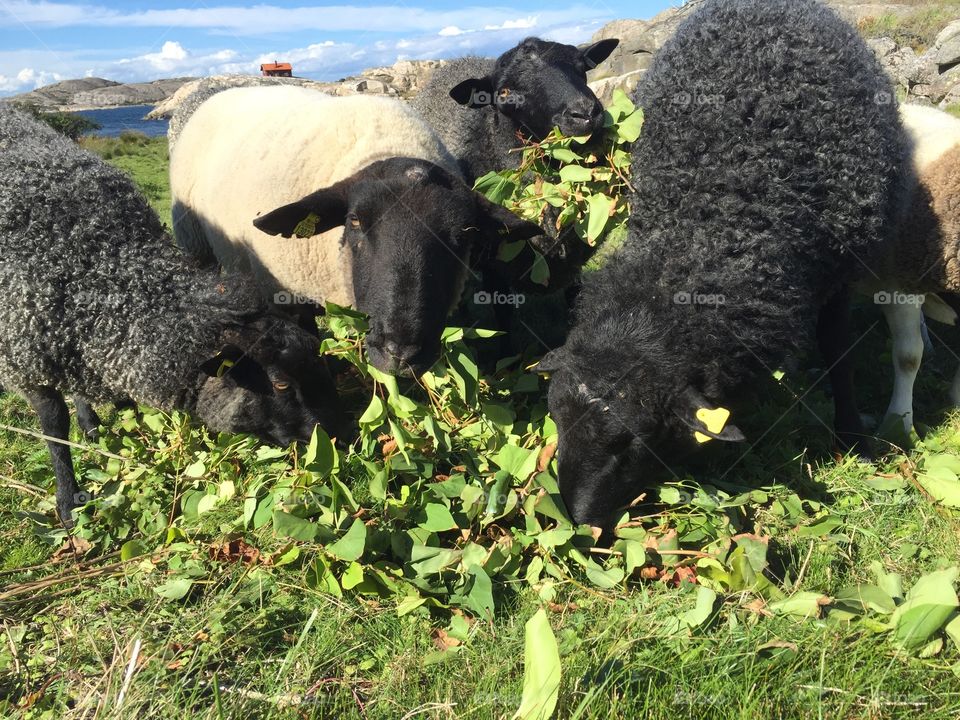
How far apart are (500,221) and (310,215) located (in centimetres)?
113

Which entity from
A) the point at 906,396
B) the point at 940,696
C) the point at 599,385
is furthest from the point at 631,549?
the point at 906,396

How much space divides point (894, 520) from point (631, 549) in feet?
4.95

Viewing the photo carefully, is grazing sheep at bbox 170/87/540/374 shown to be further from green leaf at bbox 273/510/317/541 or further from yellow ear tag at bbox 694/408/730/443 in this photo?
yellow ear tag at bbox 694/408/730/443

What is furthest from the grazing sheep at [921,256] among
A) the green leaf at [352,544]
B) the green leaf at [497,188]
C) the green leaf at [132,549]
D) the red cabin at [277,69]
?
the red cabin at [277,69]

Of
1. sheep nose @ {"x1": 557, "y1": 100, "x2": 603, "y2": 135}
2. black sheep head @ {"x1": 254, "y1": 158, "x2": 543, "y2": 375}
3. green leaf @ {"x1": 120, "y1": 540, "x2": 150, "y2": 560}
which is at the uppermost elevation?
sheep nose @ {"x1": 557, "y1": 100, "x2": 603, "y2": 135}

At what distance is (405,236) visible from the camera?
3756mm

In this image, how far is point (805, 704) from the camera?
2.38 m

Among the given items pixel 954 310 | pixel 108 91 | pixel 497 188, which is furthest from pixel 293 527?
pixel 108 91

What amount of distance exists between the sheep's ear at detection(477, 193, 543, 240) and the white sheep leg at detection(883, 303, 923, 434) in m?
2.45

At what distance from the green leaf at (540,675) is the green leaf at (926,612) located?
1.32 metres

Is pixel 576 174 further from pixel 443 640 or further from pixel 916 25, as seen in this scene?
pixel 916 25

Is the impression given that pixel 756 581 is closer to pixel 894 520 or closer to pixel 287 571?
pixel 894 520

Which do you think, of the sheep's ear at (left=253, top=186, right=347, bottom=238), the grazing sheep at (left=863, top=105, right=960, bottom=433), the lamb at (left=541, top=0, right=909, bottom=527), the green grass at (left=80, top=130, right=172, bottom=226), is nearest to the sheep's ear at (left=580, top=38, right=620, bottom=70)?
the lamb at (left=541, top=0, right=909, bottom=527)

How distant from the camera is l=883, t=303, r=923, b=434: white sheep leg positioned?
4367mm
